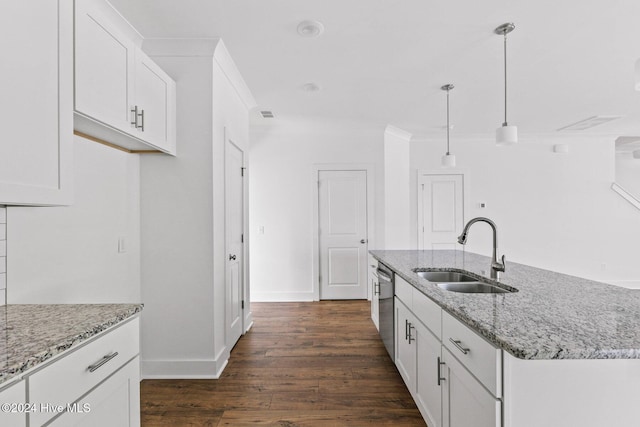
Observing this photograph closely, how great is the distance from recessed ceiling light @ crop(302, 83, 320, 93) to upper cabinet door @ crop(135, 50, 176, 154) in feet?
4.55

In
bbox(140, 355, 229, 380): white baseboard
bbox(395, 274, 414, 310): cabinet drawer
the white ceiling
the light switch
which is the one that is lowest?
bbox(140, 355, 229, 380): white baseboard

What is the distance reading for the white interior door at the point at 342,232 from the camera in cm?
507

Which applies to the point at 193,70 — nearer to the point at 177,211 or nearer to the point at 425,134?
the point at 177,211

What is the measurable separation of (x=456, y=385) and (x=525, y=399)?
1.39ft

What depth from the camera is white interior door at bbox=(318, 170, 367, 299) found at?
507 cm

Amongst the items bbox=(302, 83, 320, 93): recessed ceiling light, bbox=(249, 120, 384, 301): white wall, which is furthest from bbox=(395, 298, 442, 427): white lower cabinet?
bbox=(249, 120, 384, 301): white wall

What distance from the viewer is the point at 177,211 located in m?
2.58

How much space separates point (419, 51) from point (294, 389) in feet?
9.31

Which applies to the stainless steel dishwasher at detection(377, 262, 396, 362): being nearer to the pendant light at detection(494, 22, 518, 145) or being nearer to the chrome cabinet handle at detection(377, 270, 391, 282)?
the chrome cabinet handle at detection(377, 270, 391, 282)

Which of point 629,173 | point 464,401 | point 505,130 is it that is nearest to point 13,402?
point 464,401

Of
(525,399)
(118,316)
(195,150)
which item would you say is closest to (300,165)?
(195,150)

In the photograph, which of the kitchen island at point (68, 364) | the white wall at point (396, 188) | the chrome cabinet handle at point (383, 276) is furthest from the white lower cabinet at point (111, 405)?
the white wall at point (396, 188)

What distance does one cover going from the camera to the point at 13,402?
34.9 inches

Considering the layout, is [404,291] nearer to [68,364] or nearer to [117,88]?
[68,364]
